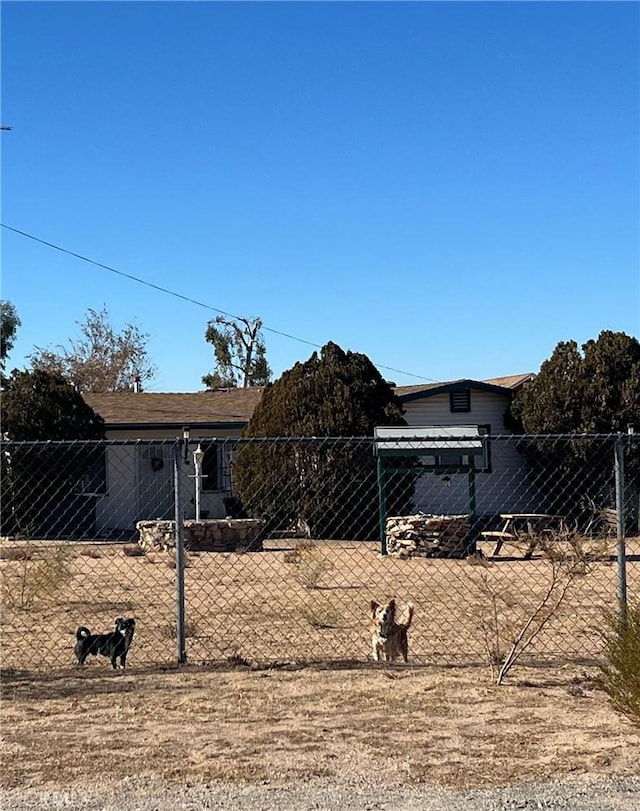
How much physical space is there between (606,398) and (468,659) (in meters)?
14.9

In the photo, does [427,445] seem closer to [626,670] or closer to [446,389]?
[446,389]

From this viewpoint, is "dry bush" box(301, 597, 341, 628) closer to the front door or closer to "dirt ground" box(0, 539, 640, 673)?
"dirt ground" box(0, 539, 640, 673)

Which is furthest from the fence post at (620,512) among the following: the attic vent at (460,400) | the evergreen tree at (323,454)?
the attic vent at (460,400)

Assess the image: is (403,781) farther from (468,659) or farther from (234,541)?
(234,541)

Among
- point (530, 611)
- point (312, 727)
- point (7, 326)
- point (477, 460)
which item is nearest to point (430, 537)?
point (530, 611)

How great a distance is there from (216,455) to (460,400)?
5889mm

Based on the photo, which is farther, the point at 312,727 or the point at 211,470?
the point at 211,470

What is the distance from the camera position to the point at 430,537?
16.7m

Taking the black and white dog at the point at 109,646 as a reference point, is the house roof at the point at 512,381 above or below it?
above

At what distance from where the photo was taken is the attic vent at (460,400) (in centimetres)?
2478

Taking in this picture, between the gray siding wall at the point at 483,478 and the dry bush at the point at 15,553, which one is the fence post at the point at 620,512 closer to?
the dry bush at the point at 15,553

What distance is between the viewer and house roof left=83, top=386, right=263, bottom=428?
2320 cm

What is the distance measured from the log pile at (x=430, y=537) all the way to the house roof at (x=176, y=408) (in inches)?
292

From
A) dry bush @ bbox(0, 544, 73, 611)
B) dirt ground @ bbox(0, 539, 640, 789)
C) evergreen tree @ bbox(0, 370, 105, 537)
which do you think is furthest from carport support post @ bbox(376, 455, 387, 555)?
evergreen tree @ bbox(0, 370, 105, 537)
